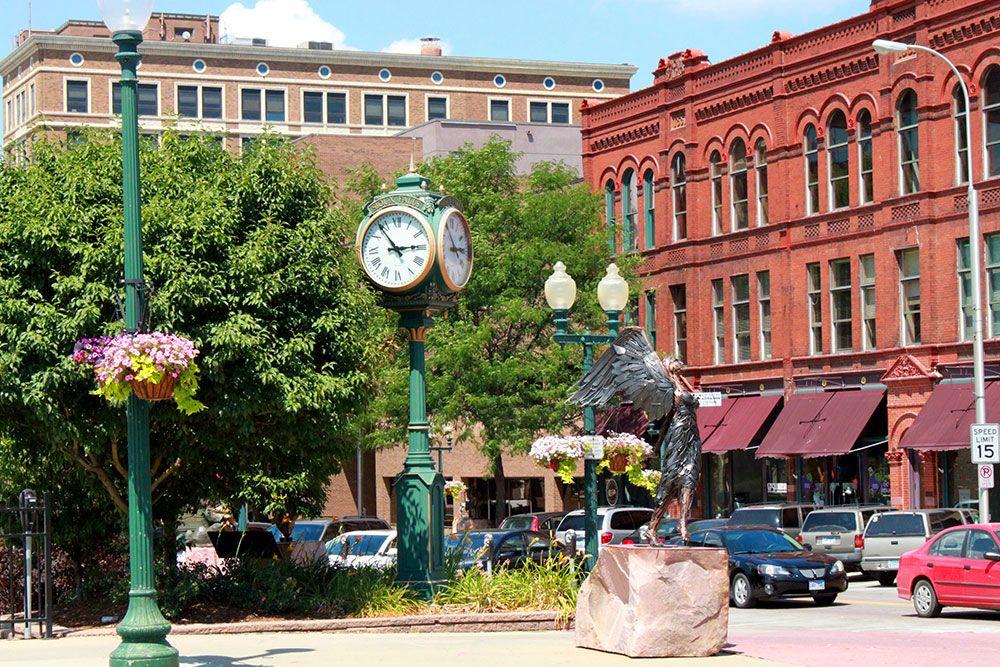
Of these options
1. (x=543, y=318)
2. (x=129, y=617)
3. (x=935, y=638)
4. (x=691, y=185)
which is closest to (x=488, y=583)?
(x=935, y=638)

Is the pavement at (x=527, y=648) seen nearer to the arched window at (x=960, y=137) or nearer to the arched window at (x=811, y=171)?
the arched window at (x=960, y=137)

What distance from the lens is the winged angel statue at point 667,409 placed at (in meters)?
18.4

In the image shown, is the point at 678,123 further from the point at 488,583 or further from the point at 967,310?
the point at 488,583

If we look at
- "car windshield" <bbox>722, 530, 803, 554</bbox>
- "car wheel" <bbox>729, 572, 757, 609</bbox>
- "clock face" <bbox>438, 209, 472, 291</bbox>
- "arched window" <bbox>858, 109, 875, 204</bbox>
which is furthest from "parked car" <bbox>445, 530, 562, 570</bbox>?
"arched window" <bbox>858, 109, 875, 204</bbox>

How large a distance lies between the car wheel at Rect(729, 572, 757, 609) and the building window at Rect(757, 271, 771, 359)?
21086 mm

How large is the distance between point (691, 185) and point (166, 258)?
109 feet

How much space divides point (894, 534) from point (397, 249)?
621 inches

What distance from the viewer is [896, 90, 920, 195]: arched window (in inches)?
1729

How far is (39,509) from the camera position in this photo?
21.3 metres

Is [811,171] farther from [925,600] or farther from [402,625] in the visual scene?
[402,625]

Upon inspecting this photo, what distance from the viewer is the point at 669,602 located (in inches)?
693

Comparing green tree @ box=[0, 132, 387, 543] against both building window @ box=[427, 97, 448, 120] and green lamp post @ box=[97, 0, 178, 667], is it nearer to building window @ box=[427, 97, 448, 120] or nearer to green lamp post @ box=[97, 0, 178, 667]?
green lamp post @ box=[97, 0, 178, 667]

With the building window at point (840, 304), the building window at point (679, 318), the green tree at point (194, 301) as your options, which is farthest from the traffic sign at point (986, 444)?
the building window at point (679, 318)

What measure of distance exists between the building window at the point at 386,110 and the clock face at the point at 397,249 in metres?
90.8
